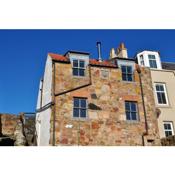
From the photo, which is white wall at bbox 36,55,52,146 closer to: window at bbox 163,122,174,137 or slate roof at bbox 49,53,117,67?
slate roof at bbox 49,53,117,67

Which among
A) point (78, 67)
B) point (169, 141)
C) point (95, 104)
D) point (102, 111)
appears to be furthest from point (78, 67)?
point (169, 141)

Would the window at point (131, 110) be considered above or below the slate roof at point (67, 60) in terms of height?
below

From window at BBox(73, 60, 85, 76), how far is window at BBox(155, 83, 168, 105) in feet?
22.0

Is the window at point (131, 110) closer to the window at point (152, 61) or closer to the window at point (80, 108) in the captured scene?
the window at point (80, 108)

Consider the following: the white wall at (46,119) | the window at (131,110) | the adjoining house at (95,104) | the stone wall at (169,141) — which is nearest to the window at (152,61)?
the adjoining house at (95,104)

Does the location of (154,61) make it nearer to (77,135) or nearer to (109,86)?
(109,86)

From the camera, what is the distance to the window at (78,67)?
1739cm

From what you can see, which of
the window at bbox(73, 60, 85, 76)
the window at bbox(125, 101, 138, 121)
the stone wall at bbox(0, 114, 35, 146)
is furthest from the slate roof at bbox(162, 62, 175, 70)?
the stone wall at bbox(0, 114, 35, 146)

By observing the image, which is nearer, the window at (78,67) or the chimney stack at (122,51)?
the window at (78,67)

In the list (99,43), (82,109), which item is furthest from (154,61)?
(82,109)

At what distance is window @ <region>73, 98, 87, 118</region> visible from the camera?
16094 mm

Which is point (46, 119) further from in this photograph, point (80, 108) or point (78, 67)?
point (78, 67)
